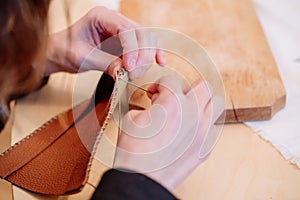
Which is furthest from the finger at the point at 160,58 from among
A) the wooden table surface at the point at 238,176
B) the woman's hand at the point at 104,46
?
the wooden table surface at the point at 238,176

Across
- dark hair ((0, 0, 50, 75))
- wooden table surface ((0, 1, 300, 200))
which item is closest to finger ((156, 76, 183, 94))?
wooden table surface ((0, 1, 300, 200))

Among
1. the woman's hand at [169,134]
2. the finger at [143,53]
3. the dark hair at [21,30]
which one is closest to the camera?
the dark hair at [21,30]

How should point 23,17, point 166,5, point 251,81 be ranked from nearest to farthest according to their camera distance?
point 23,17 < point 251,81 < point 166,5

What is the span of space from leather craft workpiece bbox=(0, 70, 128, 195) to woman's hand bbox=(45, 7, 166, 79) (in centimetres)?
3

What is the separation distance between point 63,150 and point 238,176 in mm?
234

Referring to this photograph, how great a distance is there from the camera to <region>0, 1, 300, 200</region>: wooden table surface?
567 millimetres

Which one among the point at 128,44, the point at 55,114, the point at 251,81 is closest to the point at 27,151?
the point at 55,114

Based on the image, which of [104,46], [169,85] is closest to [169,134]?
[169,85]

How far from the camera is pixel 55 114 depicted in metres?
0.68

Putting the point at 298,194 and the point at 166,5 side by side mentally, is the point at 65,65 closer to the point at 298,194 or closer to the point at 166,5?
the point at 166,5

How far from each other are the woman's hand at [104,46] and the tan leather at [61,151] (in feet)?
0.12

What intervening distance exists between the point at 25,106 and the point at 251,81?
35 cm

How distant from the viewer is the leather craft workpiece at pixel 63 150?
565 millimetres

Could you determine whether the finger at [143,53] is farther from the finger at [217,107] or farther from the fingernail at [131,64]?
the finger at [217,107]
